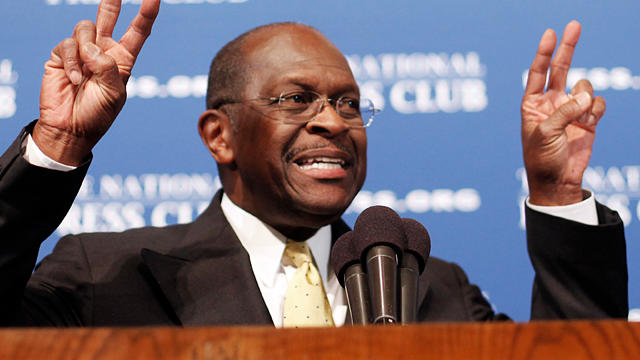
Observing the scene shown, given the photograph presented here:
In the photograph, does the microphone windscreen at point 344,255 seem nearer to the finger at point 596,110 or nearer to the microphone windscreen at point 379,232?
the microphone windscreen at point 379,232

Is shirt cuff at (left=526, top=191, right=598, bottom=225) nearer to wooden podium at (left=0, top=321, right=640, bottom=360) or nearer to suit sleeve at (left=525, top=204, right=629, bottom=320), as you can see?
suit sleeve at (left=525, top=204, right=629, bottom=320)

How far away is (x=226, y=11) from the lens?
2.32 metres

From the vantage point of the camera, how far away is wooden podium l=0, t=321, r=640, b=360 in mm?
752

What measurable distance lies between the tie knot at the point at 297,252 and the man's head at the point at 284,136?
0.05 meters

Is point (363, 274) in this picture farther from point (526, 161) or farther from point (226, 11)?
point (226, 11)

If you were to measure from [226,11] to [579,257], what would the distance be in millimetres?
1315

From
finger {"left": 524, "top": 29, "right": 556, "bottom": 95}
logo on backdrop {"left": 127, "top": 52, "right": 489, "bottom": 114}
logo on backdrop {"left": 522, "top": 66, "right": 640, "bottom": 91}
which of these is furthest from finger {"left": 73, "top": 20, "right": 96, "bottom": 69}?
logo on backdrop {"left": 522, "top": 66, "right": 640, "bottom": 91}

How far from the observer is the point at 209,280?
1770 millimetres

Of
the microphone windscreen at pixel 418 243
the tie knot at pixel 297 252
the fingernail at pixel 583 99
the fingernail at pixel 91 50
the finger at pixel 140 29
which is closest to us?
the microphone windscreen at pixel 418 243

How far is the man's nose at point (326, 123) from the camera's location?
1864 mm

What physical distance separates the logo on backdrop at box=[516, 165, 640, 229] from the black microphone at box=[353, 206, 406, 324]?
50.4 inches

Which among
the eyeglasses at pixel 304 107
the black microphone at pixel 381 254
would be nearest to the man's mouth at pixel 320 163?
the eyeglasses at pixel 304 107

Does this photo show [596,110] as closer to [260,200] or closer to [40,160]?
[260,200]

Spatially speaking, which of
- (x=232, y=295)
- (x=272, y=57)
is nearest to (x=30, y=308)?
(x=232, y=295)
